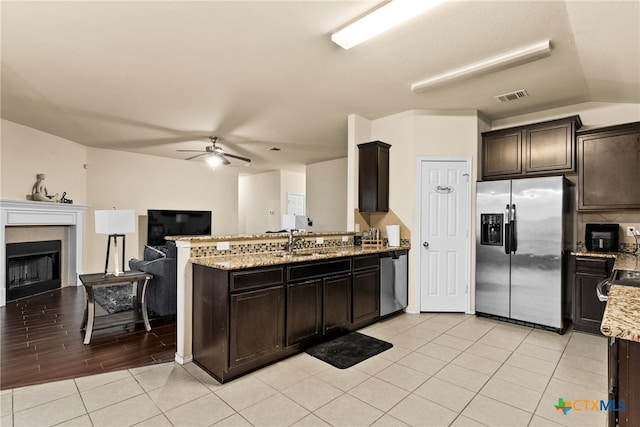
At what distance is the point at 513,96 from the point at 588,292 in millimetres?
2413

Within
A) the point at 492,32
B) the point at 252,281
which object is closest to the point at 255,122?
the point at 252,281

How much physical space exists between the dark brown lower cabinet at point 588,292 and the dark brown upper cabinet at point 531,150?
1.14 metres

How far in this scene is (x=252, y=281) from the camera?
8.63ft

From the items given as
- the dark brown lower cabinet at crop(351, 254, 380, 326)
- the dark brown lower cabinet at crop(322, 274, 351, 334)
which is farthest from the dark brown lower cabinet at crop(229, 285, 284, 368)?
the dark brown lower cabinet at crop(351, 254, 380, 326)

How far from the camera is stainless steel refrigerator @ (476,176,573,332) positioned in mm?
3648

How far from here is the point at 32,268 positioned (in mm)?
5266

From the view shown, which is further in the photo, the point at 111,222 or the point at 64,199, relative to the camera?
the point at 64,199

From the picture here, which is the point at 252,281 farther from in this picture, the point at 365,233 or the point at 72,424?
the point at 365,233

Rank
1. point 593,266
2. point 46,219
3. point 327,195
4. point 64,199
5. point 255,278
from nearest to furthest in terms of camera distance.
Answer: point 255,278 < point 593,266 < point 46,219 < point 64,199 < point 327,195

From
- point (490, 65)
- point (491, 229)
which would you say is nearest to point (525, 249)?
point (491, 229)

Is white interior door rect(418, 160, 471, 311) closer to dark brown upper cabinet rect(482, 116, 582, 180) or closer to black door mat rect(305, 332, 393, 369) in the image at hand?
dark brown upper cabinet rect(482, 116, 582, 180)

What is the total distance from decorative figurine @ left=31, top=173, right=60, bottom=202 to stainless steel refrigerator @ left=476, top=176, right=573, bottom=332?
6764mm

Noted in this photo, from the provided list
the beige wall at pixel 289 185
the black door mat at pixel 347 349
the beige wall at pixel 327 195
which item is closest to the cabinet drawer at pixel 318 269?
the black door mat at pixel 347 349

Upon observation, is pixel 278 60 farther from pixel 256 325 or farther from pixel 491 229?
pixel 491 229
